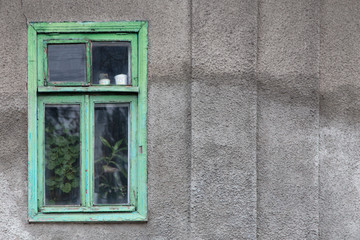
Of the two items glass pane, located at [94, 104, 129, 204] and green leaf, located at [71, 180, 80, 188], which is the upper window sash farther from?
green leaf, located at [71, 180, 80, 188]

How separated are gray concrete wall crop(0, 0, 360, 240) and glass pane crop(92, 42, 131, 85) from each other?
22cm

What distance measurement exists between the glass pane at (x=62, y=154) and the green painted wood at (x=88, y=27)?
0.61 metres

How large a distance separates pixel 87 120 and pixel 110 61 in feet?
1.70

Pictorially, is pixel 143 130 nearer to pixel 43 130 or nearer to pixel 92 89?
pixel 92 89

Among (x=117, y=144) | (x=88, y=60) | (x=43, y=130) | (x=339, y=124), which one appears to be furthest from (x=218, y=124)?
(x=43, y=130)

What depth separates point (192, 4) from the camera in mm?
2791

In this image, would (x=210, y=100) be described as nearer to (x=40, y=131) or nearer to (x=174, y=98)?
(x=174, y=98)

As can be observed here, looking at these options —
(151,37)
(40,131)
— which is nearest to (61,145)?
(40,131)

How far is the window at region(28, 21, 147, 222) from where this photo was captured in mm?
2803

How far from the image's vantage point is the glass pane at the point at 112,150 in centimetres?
287

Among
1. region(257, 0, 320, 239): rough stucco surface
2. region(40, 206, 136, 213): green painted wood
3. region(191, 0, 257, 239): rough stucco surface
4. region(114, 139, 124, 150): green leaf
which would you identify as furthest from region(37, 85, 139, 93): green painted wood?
region(257, 0, 320, 239): rough stucco surface

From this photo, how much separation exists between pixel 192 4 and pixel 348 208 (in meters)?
2.08

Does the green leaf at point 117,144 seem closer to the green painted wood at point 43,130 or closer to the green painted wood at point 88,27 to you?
the green painted wood at point 43,130

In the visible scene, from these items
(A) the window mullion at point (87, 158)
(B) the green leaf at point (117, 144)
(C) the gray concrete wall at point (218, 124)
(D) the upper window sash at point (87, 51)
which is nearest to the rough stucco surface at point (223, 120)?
(C) the gray concrete wall at point (218, 124)
